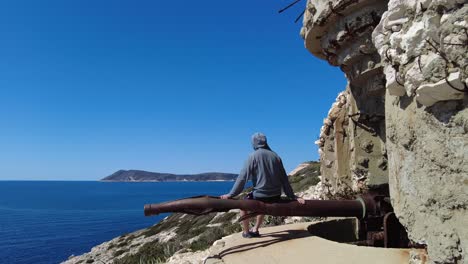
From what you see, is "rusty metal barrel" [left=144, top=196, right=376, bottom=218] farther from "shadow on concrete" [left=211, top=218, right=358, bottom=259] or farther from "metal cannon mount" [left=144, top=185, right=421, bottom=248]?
"shadow on concrete" [left=211, top=218, right=358, bottom=259]

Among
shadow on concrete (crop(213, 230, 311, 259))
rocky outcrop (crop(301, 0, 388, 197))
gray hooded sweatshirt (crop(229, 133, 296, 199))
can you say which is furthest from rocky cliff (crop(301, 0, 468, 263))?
shadow on concrete (crop(213, 230, 311, 259))

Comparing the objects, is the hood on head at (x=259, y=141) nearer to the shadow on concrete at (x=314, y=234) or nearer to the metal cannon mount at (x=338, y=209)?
the metal cannon mount at (x=338, y=209)

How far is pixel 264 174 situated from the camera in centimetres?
581

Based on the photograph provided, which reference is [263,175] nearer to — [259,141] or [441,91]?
[259,141]

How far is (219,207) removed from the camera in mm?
5383

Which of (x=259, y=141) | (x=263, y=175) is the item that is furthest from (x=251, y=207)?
(x=259, y=141)

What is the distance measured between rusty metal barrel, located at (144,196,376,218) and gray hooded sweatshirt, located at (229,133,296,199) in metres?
0.21

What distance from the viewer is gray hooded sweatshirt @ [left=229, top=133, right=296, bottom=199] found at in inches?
226

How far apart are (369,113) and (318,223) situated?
6.82ft

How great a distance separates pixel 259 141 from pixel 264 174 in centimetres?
53

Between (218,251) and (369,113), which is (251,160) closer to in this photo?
(218,251)

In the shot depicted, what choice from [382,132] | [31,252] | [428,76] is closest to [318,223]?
[382,132]

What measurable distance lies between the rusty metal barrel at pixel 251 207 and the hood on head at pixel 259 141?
0.87 metres

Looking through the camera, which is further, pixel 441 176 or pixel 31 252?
pixel 31 252
